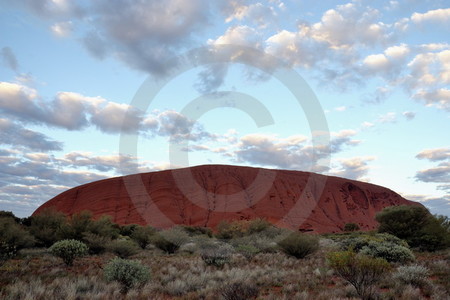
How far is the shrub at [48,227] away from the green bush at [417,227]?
84.3ft

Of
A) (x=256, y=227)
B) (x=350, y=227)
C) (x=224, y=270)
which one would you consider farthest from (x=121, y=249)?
(x=350, y=227)

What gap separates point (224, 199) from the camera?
65.6 metres

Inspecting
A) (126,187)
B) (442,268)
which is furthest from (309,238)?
(126,187)

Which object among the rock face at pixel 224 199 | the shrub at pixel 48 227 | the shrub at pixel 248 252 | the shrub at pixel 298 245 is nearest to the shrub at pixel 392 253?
the shrub at pixel 298 245

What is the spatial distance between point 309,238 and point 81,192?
2720 inches

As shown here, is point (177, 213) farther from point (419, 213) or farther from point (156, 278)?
point (156, 278)

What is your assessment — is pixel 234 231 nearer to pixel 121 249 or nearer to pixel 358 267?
pixel 121 249

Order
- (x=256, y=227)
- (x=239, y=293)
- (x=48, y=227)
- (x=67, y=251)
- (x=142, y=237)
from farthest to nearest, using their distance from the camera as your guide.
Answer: (x=256, y=227) → (x=142, y=237) → (x=48, y=227) → (x=67, y=251) → (x=239, y=293)

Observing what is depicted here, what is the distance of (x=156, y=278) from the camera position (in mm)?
11180

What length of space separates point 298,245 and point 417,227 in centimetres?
1212

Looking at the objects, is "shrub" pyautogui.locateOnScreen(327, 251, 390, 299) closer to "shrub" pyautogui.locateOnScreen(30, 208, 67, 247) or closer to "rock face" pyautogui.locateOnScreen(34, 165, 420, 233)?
"shrub" pyautogui.locateOnScreen(30, 208, 67, 247)

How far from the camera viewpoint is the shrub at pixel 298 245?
17.5m

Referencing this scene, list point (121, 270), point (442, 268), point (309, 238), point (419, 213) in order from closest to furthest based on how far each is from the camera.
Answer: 1. point (121, 270)
2. point (442, 268)
3. point (309, 238)
4. point (419, 213)

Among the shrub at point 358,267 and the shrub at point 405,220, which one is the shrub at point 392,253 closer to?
the shrub at point 358,267
